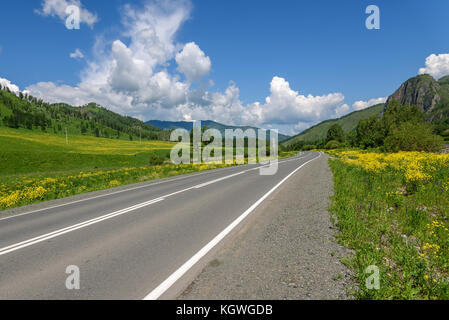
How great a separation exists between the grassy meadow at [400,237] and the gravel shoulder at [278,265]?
13.0 inches

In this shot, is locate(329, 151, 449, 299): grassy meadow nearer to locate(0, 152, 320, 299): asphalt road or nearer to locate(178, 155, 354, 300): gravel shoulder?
locate(178, 155, 354, 300): gravel shoulder

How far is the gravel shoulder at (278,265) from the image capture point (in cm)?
316

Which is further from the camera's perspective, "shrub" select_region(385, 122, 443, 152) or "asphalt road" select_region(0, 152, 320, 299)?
"shrub" select_region(385, 122, 443, 152)

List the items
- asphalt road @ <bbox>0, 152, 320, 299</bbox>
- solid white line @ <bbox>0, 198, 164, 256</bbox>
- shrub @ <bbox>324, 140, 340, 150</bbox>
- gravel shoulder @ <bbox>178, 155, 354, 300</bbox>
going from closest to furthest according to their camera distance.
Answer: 1. gravel shoulder @ <bbox>178, 155, 354, 300</bbox>
2. asphalt road @ <bbox>0, 152, 320, 299</bbox>
3. solid white line @ <bbox>0, 198, 164, 256</bbox>
4. shrub @ <bbox>324, 140, 340, 150</bbox>

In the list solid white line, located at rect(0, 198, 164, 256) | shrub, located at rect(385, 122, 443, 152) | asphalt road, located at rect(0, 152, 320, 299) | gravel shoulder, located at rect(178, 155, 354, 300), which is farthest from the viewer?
shrub, located at rect(385, 122, 443, 152)

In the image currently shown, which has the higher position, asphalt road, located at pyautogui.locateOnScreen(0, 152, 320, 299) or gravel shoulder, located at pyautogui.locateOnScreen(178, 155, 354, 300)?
gravel shoulder, located at pyautogui.locateOnScreen(178, 155, 354, 300)

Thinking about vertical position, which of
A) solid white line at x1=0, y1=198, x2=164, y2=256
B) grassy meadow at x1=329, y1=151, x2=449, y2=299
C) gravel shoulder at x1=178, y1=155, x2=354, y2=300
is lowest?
solid white line at x1=0, y1=198, x2=164, y2=256

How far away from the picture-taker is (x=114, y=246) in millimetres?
4926

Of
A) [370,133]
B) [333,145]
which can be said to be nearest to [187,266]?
[370,133]

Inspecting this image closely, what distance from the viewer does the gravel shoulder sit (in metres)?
3.16

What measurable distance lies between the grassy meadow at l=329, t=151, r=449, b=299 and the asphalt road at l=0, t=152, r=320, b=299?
277 centimetres

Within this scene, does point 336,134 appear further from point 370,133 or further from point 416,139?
point 416,139

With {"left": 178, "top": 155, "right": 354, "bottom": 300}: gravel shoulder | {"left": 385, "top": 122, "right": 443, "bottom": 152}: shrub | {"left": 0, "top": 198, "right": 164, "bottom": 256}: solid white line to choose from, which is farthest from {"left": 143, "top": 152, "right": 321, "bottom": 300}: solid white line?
{"left": 385, "top": 122, "right": 443, "bottom": 152}: shrub

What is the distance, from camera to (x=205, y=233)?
5.57 meters
